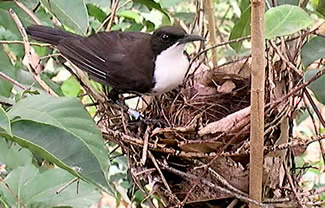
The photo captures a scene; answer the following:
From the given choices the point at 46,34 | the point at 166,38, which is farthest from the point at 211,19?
the point at 46,34

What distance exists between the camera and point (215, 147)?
45.8 inches

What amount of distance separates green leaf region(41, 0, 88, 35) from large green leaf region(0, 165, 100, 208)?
0.29 m

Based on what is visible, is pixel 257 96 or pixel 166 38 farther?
pixel 166 38

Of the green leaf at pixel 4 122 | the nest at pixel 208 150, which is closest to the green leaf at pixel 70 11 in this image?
the nest at pixel 208 150

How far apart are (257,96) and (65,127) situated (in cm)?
29

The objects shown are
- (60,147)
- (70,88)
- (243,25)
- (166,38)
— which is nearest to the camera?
(60,147)

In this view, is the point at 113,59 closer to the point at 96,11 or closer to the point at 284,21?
the point at 96,11

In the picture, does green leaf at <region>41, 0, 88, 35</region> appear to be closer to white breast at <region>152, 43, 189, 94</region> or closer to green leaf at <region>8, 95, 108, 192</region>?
green leaf at <region>8, 95, 108, 192</region>

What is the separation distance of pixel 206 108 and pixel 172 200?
315 millimetres

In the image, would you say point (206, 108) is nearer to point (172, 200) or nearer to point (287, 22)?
point (172, 200)

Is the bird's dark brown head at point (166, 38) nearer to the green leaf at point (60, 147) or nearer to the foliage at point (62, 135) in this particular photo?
the foliage at point (62, 135)

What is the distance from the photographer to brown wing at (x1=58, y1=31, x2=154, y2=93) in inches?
61.9

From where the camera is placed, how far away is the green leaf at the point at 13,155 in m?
1.00

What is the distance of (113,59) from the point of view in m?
1.64
